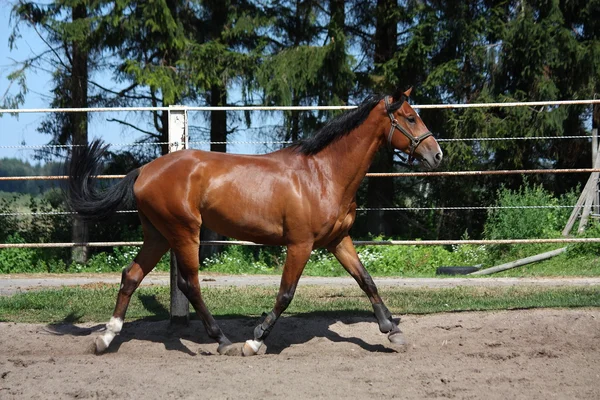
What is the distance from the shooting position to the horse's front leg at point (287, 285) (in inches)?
228

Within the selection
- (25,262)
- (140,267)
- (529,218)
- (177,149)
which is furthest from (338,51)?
(140,267)

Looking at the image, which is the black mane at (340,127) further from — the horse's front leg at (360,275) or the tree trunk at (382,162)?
the tree trunk at (382,162)

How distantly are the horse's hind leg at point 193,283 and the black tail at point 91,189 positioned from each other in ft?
2.38

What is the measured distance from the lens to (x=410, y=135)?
Result: 234 inches

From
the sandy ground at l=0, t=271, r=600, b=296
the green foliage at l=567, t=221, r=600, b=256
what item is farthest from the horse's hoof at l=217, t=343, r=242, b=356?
the green foliage at l=567, t=221, r=600, b=256

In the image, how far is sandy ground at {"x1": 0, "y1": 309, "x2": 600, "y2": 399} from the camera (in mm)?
4547

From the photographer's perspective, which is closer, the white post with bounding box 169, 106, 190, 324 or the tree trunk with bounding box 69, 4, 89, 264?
the white post with bounding box 169, 106, 190, 324

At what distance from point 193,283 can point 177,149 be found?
1.47 m

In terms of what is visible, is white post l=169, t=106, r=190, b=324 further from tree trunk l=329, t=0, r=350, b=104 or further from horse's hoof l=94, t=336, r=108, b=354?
tree trunk l=329, t=0, r=350, b=104

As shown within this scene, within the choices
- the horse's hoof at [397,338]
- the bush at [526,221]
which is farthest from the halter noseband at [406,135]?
the bush at [526,221]

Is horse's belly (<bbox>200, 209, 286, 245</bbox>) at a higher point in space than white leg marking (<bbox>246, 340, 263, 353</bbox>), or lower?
higher

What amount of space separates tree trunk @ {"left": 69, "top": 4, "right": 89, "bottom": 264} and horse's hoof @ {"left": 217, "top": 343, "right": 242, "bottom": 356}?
301 inches

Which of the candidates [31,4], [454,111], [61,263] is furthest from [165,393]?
[31,4]

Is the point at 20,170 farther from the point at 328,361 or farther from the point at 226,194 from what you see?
the point at 328,361
